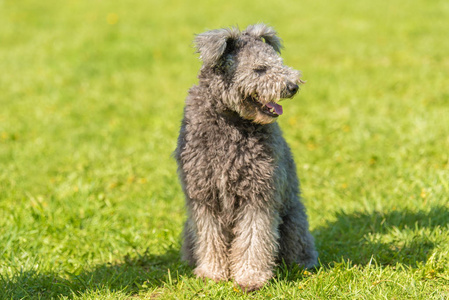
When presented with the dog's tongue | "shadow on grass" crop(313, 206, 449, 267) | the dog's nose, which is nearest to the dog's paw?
"shadow on grass" crop(313, 206, 449, 267)

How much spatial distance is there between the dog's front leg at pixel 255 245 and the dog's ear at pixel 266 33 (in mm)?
1267

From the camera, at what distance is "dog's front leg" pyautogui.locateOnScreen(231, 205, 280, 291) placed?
4.00 meters

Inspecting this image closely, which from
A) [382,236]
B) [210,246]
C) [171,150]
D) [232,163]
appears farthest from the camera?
[171,150]

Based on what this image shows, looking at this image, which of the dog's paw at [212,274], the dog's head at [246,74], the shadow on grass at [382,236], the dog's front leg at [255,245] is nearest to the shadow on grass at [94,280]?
the dog's paw at [212,274]

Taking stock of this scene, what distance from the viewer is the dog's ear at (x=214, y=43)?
3.66m

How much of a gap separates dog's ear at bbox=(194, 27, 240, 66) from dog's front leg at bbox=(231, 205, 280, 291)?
3.76 ft

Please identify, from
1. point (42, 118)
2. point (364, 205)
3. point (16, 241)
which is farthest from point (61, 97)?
point (364, 205)

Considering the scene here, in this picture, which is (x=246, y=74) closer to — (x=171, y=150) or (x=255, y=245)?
(x=255, y=245)

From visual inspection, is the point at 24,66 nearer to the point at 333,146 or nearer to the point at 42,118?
the point at 42,118

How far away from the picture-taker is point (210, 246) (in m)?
4.18

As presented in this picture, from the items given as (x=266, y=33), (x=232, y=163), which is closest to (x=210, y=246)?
(x=232, y=163)

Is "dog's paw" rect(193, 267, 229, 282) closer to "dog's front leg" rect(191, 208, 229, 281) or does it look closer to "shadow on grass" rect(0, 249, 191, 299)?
"dog's front leg" rect(191, 208, 229, 281)

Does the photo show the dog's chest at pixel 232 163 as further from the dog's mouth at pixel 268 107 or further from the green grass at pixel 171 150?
the green grass at pixel 171 150

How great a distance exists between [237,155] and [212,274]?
1.01 meters
